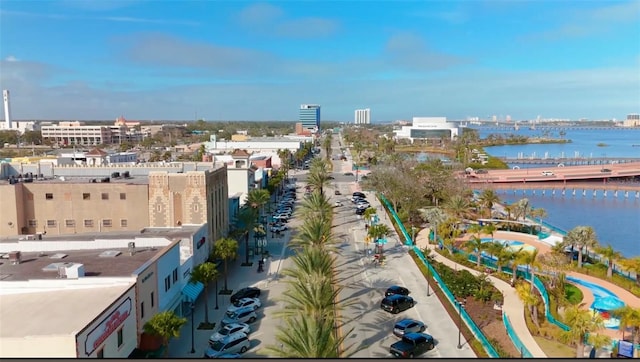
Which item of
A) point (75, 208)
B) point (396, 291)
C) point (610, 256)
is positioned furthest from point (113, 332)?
point (610, 256)

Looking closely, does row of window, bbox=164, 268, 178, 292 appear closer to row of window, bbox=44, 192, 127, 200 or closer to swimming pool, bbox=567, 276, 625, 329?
row of window, bbox=44, 192, 127, 200

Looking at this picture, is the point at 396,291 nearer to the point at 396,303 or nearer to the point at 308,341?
the point at 396,303

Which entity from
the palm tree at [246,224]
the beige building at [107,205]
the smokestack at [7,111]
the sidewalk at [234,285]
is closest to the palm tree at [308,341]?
the sidewalk at [234,285]

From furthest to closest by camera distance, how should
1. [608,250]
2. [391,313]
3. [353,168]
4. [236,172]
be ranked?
1. [353,168]
2. [236,172]
3. [608,250]
4. [391,313]

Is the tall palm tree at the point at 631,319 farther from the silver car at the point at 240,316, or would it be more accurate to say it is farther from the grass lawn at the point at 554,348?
the silver car at the point at 240,316

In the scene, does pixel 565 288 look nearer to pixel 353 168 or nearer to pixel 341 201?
pixel 341 201

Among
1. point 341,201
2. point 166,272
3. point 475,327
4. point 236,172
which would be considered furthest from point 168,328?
point 341,201
